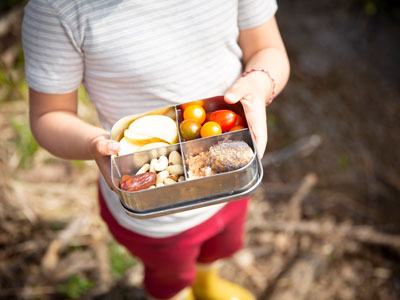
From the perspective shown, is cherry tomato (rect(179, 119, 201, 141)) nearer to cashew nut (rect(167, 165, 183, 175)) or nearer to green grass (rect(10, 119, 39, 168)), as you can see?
cashew nut (rect(167, 165, 183, 175))

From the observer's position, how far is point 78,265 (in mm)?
1646

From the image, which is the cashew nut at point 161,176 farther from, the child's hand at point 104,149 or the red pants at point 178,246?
the red pants at point 178,246

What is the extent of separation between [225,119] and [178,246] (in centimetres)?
51

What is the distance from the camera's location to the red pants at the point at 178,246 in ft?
3.43

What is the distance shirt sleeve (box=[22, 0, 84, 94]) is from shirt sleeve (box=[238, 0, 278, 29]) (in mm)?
397

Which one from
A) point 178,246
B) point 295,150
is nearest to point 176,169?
point 178,246

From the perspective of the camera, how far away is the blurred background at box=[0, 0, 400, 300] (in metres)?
1.62

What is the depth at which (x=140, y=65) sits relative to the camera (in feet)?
2.62

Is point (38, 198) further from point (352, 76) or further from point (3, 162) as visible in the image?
point (352, 76)

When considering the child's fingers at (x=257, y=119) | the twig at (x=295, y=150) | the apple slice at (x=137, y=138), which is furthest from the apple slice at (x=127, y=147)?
the twig at (x=295, y=150)

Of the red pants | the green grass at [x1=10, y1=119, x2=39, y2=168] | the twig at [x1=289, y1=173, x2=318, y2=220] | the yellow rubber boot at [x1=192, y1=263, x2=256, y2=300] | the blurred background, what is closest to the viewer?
the red pants

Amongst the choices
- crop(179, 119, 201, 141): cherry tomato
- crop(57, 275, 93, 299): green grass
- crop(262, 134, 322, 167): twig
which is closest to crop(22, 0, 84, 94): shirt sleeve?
crop(179, 119, 201, 141): cherry tomato

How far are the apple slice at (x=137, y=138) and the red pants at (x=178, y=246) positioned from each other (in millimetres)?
399

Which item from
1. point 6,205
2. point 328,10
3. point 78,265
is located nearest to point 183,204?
point 78,265
